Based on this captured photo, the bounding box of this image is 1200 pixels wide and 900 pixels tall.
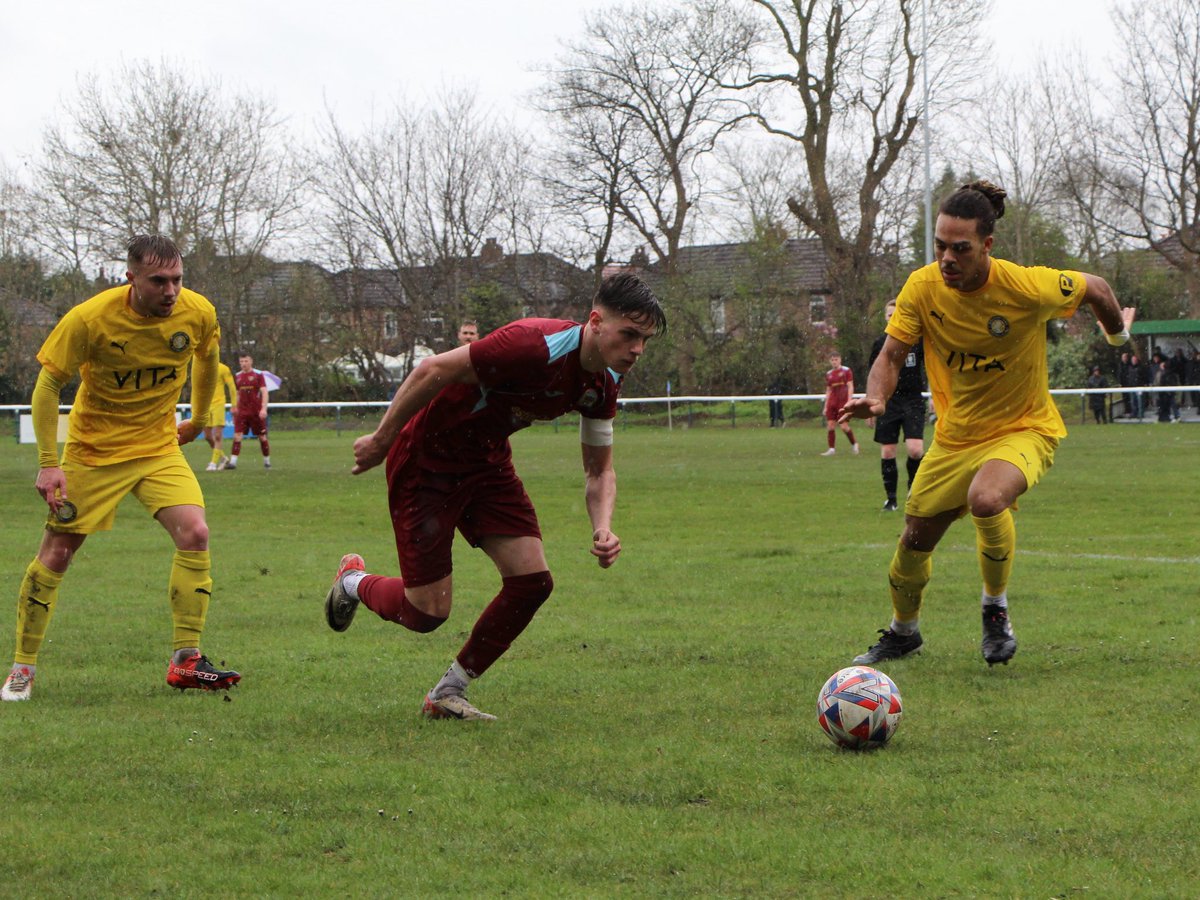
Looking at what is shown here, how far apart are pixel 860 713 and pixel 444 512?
1.77m

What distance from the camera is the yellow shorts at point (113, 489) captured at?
6.27 metres

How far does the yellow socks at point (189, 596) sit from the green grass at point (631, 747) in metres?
0.28

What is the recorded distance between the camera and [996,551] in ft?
21.5

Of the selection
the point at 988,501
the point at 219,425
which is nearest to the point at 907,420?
the point at 988,501

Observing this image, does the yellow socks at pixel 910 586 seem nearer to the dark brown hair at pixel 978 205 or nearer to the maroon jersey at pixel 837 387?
the dark brown hair at pixel 978 205

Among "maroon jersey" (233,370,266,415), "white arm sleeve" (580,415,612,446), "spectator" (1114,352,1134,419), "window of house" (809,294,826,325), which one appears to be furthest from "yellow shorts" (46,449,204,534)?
"window of house" (809,294,826,325)

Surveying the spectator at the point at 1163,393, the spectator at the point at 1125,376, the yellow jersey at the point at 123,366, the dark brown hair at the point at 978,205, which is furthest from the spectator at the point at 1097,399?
the yellow jersey at the point at 123,366

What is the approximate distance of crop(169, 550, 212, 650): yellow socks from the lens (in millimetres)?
6348

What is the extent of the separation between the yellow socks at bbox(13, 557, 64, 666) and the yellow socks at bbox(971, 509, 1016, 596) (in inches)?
167

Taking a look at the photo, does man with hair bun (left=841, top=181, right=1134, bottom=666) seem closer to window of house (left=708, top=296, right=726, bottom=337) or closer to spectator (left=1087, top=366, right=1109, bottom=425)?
spectator (left=1087, top=366, right=1109, bottom=425)

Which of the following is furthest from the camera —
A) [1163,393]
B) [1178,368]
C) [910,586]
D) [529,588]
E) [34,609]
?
[1178,368]

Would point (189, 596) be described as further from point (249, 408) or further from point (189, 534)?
point (249, 408)

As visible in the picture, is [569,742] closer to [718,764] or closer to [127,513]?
[718,764]

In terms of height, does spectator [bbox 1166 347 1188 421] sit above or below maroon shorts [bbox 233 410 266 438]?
above
